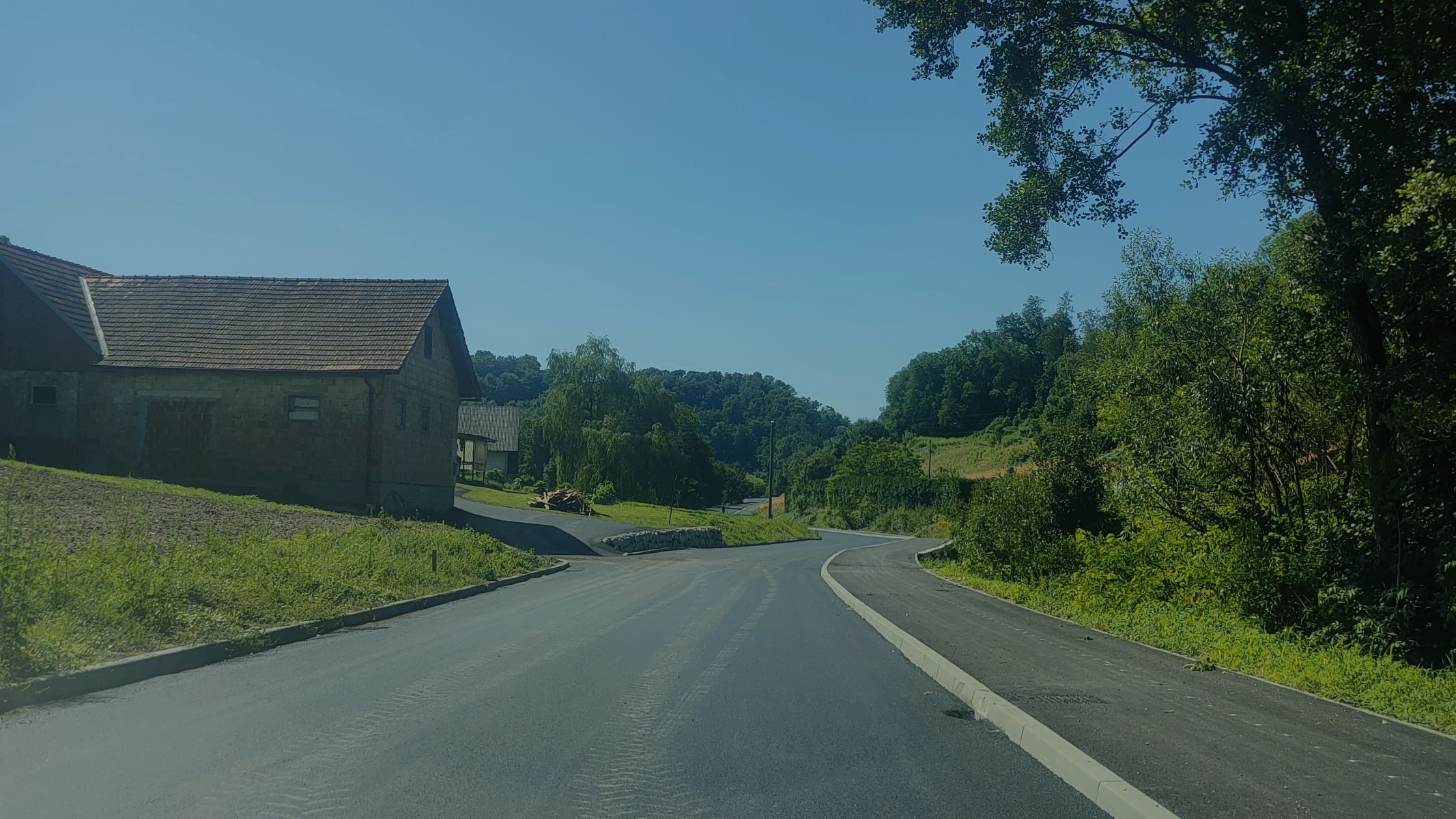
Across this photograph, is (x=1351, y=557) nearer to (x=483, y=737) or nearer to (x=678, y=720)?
(x=678, y=720)

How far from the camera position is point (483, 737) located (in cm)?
660

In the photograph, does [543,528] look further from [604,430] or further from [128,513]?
[604,430]

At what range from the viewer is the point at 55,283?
3353 cm

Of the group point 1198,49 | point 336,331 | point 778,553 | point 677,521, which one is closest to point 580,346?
point 677,521

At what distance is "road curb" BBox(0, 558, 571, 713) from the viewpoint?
24.8 ft

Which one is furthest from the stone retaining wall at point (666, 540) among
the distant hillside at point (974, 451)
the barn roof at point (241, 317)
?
the distant hillside at point (974, 451)

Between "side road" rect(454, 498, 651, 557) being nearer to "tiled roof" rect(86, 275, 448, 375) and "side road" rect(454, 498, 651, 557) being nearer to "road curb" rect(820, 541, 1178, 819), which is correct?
"tiled roof" rect(86, 275, 448, 375)

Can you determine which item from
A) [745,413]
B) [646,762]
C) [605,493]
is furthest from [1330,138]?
[745,413]

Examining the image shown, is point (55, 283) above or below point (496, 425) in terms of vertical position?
above

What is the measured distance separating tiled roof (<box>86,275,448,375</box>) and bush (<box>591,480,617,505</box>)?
84.8ft

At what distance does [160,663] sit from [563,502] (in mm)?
41192

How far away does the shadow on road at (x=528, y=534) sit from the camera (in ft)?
110

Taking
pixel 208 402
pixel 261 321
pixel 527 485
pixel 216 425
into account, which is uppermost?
pixel 261 321

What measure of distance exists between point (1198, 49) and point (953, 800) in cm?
1234
